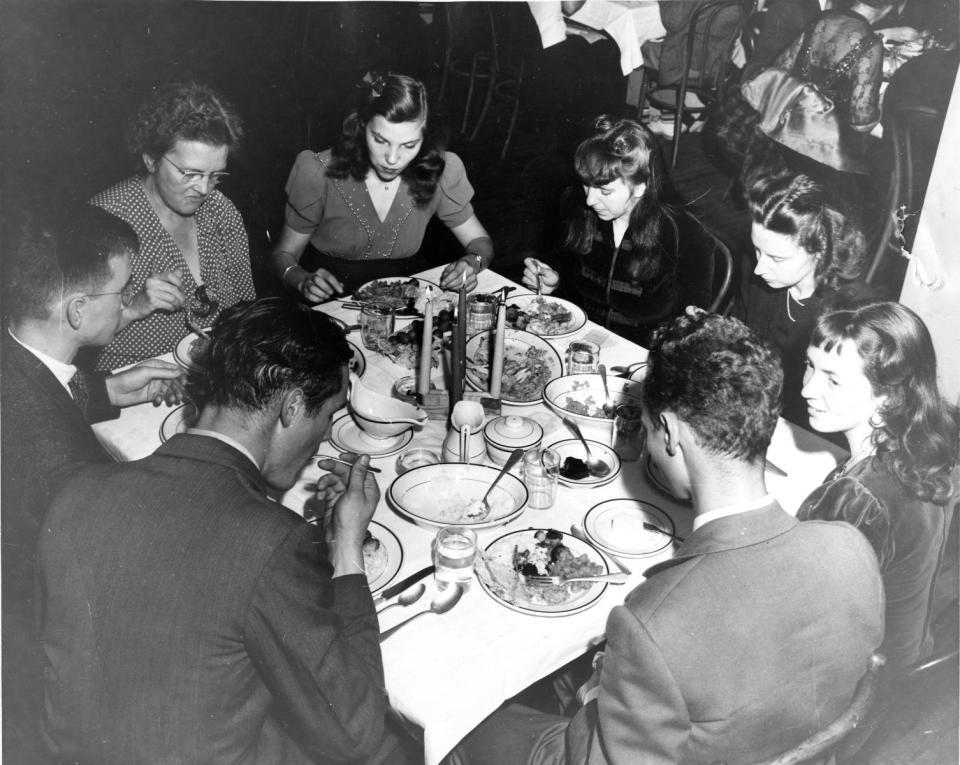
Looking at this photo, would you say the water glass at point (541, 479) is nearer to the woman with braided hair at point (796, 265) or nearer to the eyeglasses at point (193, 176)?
the woman with braided hair at point (796, 265)

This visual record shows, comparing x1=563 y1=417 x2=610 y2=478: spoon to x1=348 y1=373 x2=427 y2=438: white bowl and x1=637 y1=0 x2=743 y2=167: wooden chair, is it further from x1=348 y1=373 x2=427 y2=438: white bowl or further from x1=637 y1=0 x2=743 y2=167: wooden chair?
x1=637 y1=0 x2=743 y2=167: wooden chair

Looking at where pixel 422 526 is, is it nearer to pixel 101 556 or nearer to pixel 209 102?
pixel 101 556

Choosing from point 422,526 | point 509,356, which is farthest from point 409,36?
point 422,526

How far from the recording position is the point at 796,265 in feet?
9.02

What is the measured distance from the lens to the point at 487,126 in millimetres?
3443

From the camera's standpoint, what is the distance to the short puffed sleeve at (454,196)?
3.50 meters

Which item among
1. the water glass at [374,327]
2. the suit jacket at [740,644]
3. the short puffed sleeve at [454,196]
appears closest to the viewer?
the suit jacket at [740,644]

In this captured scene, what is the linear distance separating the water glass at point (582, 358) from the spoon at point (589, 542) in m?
0.76

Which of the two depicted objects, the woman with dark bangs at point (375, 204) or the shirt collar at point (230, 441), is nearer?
the shirt collar at point (230, 441)

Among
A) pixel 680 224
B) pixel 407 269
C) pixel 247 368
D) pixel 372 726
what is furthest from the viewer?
pixel 407 269

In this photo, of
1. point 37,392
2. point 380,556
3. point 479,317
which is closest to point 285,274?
point 479,317

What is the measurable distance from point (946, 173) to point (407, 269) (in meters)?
Result: 2.08

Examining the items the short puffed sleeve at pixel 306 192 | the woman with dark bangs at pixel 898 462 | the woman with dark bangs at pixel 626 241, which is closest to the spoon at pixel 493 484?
the woman with dark bangs at pixel 898 462

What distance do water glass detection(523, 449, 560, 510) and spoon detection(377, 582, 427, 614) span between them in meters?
0.41
